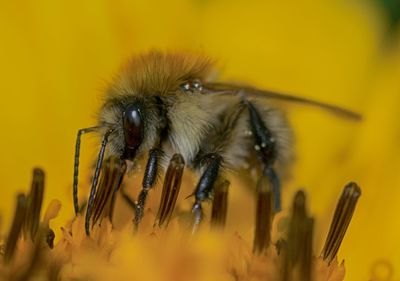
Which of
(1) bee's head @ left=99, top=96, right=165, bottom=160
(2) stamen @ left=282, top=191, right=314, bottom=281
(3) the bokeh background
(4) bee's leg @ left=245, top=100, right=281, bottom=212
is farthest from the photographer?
(3) the bokeh background


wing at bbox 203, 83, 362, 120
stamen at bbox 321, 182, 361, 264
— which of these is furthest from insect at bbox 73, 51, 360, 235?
stamen at bbox 321, 182, 361, 264

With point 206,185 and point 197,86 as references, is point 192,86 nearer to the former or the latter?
point 197,86

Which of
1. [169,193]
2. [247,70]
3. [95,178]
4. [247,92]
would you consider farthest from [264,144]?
[247,70]

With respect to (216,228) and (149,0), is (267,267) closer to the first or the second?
(216,228)

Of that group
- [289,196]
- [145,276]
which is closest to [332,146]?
[289,196]

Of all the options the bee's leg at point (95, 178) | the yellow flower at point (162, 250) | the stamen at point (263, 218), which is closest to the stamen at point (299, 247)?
the yellow flower at point (162, 250)

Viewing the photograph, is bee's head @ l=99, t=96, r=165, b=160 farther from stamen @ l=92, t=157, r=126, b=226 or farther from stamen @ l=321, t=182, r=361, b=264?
stamen @ l=321, t=182, r=361, b=264
